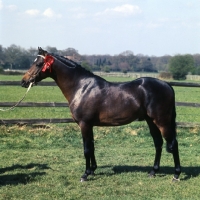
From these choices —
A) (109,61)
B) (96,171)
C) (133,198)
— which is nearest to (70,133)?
(96,171)

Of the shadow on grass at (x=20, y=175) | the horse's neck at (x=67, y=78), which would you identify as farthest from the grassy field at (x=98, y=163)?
the horse's neck at (x=67, y=78)

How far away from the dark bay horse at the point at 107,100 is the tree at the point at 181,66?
213ft

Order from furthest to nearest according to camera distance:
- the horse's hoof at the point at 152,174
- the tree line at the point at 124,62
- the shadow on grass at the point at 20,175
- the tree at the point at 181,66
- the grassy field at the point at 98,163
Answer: the tree at the point at 181,66, the tree line at the point at 124,62, the horse's hoof at the point at 152,174, the shadow on grass at the point at 20,175, the grassy field at the point at 98,163

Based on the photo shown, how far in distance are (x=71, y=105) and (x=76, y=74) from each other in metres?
0.60

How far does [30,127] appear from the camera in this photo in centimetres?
963

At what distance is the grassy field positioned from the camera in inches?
207

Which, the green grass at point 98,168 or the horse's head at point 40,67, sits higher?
the horse's head at point 40,67

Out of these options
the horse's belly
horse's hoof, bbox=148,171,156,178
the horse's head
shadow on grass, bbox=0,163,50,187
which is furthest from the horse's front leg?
the horse's head

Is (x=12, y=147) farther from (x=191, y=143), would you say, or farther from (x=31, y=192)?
(x=191, y=143)

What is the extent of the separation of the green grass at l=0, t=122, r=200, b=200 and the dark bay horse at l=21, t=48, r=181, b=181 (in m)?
0.44

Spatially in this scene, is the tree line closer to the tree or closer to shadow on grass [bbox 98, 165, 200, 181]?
the tree

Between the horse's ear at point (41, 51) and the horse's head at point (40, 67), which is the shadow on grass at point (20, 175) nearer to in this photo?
the horse's head at point (40, 67)

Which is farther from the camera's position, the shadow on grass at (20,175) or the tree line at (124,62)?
the tree line at (124,62)

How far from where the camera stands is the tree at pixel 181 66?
238 feet
